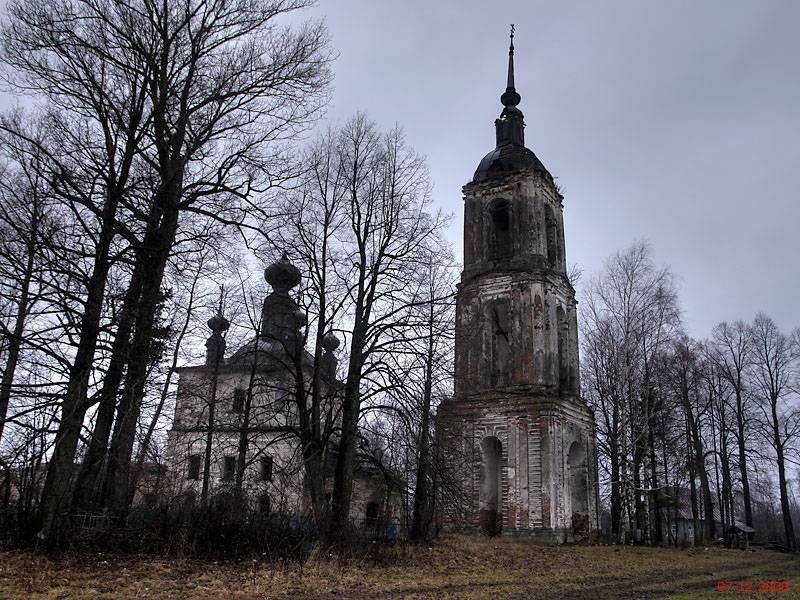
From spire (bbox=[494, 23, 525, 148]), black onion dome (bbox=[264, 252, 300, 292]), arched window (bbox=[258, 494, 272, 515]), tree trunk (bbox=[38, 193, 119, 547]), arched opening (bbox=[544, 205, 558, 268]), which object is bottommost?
arched window (bbox=[258, 494, 272, 515])

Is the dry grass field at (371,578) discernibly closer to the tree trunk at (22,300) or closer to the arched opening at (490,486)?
the tree trunk at (22,300)

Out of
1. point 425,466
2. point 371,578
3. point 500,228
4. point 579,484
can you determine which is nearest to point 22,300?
point 371,578

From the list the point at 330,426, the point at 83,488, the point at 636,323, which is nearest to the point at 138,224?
the point at 83,488

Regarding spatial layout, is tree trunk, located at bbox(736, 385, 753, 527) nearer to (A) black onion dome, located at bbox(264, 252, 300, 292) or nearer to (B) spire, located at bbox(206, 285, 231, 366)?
(B) spire, located at bbox(206, 285, 231, 366)

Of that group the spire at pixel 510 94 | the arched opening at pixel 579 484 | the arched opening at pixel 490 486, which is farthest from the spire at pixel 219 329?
the spire at pixel 510 94

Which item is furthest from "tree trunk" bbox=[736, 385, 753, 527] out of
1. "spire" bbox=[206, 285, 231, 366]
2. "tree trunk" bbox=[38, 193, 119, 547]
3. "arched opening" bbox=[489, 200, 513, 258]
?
"tree trunk" bbox=[38, 193, 119, 547]

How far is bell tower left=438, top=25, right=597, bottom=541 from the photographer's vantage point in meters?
25.9

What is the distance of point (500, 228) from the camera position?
106 feet

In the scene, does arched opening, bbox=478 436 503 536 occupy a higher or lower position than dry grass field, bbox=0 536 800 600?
higher

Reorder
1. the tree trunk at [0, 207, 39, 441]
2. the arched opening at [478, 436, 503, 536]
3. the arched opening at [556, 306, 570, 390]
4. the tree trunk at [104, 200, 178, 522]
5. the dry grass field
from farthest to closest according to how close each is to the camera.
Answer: the arched opening at [556, 306, 570, 390], the arched opening at [478, 436, 503, 536], the tree trunk at [104, 200, 178, 522], the tree trunk at [0, 207, 39, 441], the dry grass field

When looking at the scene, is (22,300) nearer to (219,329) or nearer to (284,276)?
(284,276)

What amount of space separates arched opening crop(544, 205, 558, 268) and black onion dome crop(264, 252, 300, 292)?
16982 millimetres

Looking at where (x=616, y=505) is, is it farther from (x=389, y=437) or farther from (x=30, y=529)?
(x=30, y=529)
